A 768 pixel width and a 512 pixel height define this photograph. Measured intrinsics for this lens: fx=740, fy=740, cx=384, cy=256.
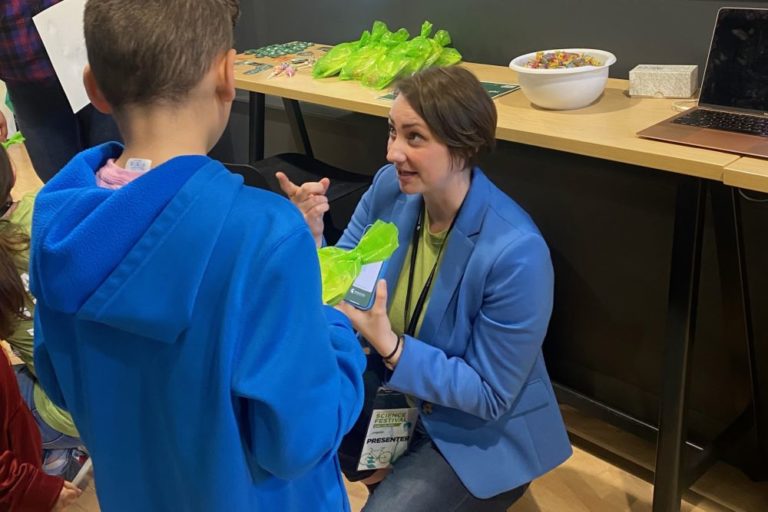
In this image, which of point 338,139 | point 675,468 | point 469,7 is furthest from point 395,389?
point 338,139

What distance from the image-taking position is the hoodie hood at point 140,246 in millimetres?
685

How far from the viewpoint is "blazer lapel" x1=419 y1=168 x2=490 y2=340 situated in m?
1.40

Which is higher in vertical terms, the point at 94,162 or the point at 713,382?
the point at 94,162

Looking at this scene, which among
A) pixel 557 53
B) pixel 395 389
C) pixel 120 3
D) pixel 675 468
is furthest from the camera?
pixel 557 53

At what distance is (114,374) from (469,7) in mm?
1692

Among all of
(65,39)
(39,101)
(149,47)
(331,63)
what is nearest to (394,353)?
(149,47)

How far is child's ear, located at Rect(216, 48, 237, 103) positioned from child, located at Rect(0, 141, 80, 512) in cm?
81

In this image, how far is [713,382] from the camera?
1869 mm

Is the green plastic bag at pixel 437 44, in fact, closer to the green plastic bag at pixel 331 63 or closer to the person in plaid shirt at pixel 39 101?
the green plastic bag at pixel 331 63

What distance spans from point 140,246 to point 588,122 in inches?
43.1

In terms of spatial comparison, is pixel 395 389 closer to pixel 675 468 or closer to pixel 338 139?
pixel 675 468

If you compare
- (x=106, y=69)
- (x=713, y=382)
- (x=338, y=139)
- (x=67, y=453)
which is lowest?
(x=67, y=453)

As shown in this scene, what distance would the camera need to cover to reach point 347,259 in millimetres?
1181

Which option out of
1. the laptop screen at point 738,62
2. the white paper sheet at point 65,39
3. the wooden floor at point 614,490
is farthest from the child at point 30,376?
the laptop screen at point 738,62
